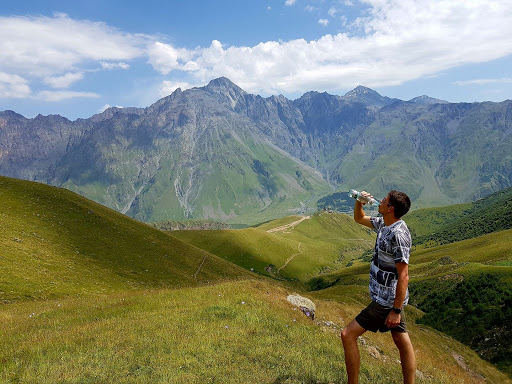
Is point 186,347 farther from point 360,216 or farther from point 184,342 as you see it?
point 360,216

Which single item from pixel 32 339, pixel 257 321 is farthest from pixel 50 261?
pixel 257 321

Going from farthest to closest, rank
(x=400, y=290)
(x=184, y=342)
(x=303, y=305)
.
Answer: (x=303, y=305) → (x=184, y=342) → (x=400, y=290)

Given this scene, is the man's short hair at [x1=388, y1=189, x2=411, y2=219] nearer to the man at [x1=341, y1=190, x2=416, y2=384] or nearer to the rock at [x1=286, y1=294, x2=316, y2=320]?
the man at [x1=341, y1=190, x2=416, y2=384]

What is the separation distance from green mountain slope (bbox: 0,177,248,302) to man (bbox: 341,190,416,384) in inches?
1298

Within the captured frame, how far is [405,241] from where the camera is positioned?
9000 mm

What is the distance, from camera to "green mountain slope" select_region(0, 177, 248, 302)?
126 feet

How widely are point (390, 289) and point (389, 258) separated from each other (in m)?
0.87

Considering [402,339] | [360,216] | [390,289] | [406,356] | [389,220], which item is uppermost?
[389,220]

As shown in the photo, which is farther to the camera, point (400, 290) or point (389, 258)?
point (389, 258)

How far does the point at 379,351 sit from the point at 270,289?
752cm

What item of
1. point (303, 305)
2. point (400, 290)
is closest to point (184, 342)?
point (400, 290)

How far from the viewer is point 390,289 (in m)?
9.27

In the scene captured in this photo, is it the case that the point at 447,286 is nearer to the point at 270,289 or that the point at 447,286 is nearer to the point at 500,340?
the point at 500,340

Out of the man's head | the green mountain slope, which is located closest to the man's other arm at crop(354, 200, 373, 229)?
the man's head
